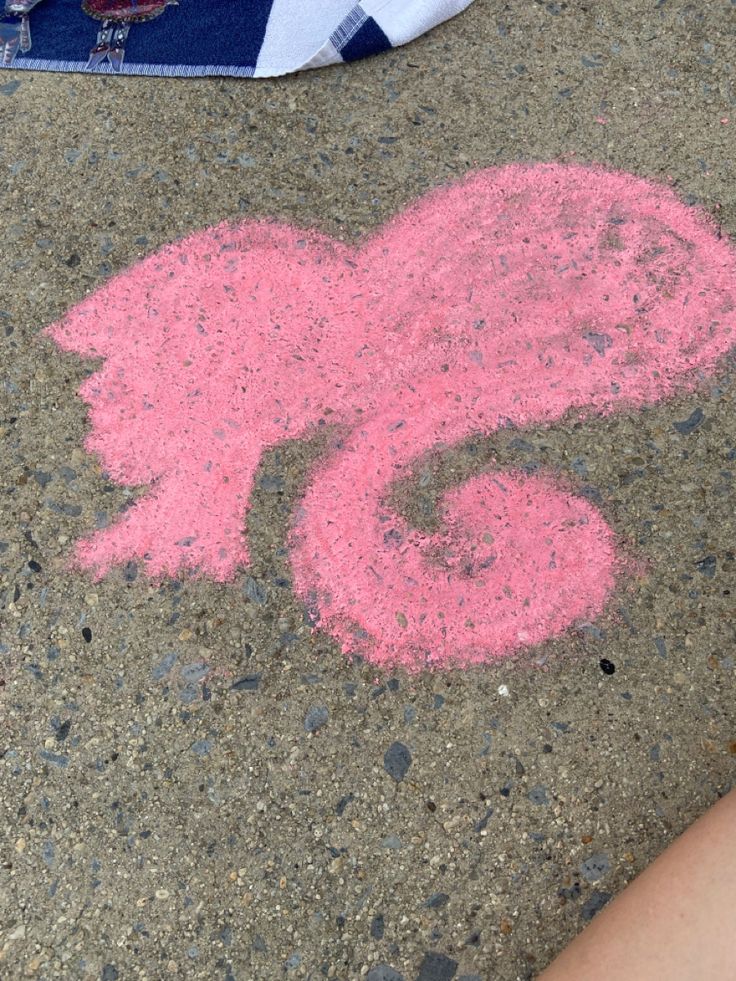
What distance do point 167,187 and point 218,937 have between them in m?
1.72

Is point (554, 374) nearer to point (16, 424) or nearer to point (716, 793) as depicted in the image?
point (716, 793)

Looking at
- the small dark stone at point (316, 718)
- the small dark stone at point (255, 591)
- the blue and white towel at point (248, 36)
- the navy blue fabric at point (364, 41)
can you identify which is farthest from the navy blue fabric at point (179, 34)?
the small dark stone at point (316, 718)

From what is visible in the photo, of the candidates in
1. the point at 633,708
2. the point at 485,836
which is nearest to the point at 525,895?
the point at 485,836

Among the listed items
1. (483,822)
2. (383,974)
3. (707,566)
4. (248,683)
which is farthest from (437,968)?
(707,566)

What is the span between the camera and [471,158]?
2.12 meters

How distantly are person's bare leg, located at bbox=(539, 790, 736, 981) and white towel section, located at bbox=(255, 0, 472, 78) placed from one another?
2031 mm

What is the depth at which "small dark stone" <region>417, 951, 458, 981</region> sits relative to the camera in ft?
4.75

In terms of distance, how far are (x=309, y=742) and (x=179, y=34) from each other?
6.40 ft

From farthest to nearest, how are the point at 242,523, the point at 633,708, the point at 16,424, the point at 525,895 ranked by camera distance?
the point at 16,424, the point at 242,523, the point at 633,708, the point at 525,895

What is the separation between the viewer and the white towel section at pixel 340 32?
7.38ft

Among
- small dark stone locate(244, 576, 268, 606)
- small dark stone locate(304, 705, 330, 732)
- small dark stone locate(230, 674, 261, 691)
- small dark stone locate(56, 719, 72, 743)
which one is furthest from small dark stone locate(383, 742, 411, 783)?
small dark stone locate(56, 719, 72, 743)

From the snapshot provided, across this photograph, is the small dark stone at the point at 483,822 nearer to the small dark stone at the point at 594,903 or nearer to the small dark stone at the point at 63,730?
the small dark stone at the point at 594,903

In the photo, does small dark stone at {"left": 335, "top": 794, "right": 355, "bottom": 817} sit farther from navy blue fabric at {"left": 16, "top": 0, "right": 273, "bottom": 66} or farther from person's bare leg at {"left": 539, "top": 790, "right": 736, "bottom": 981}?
navy blue fabric at {"left": 16, "top": 0, "right": 273, "bottom": 66}

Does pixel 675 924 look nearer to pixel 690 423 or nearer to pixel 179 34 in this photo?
pixel 690 423
